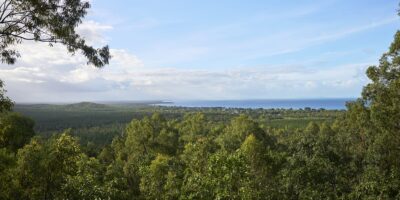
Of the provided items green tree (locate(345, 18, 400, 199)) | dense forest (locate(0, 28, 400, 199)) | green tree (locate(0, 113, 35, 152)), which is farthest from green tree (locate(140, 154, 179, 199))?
green tree (locate(345, 18, 400, 199))

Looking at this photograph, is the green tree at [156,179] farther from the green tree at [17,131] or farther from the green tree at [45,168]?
the green tree at [45,168]

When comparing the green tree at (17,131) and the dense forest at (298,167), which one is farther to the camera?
the green tree at (17,131)

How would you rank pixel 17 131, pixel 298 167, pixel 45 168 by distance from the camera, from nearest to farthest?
pixel 45 168, pixel 298 167, pixel 17 131

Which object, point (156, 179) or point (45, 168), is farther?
point (156, 179)

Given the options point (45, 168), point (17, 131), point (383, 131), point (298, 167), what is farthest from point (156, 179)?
point (383, 131)

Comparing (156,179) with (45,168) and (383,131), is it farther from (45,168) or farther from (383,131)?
(383,131)

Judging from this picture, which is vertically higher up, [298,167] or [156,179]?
[298,167]

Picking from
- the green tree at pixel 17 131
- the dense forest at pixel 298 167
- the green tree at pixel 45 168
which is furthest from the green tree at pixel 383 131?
the green tree at pixel 17 131

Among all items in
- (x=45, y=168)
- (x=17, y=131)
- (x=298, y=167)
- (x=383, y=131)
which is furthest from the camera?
(x=17, y=131)

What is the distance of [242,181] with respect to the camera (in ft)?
80.7

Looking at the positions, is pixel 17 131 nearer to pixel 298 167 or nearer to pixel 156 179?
pixel 156 179

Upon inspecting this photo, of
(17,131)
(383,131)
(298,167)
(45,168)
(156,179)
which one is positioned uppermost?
(383,131)

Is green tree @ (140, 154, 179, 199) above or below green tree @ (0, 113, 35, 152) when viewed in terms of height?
below

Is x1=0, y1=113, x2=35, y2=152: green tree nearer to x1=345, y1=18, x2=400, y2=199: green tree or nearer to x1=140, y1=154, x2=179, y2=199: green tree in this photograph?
x1=140, y1=154, x2=179, y2=199: green tree
